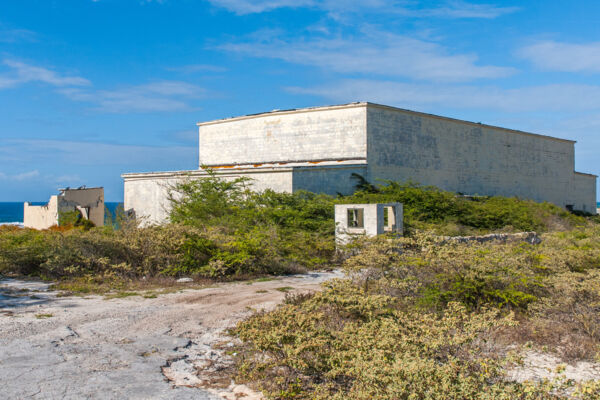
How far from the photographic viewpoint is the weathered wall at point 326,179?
862 inches

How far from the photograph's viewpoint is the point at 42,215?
30422 mm

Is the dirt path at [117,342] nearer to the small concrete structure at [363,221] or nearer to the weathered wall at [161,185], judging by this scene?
the small concrete structure at [363,221]

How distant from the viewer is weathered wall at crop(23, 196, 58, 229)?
2922 cm

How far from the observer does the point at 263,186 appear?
22391mm

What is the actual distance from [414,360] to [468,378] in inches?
22.9

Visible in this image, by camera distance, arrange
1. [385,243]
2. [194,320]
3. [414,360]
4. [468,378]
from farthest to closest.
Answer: [385,243] → [194,320] → [414,360] → [468,378]

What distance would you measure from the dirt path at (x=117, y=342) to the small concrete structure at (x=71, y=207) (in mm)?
19464

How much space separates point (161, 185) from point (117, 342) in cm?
1887

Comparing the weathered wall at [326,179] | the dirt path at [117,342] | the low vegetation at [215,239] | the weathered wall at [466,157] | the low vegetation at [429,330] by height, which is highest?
the weathered wall at [466,157]

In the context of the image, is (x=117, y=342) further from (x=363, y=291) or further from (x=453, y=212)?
(x=453, y=212)

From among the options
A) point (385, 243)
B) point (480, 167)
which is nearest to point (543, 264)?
point (385, 243)

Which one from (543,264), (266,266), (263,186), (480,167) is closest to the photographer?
(543,264)

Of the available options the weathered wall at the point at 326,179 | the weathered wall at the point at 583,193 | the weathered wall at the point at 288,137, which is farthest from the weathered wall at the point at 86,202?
the weathered wall at the point at 583,193

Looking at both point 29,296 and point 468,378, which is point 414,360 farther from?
point 29,296
